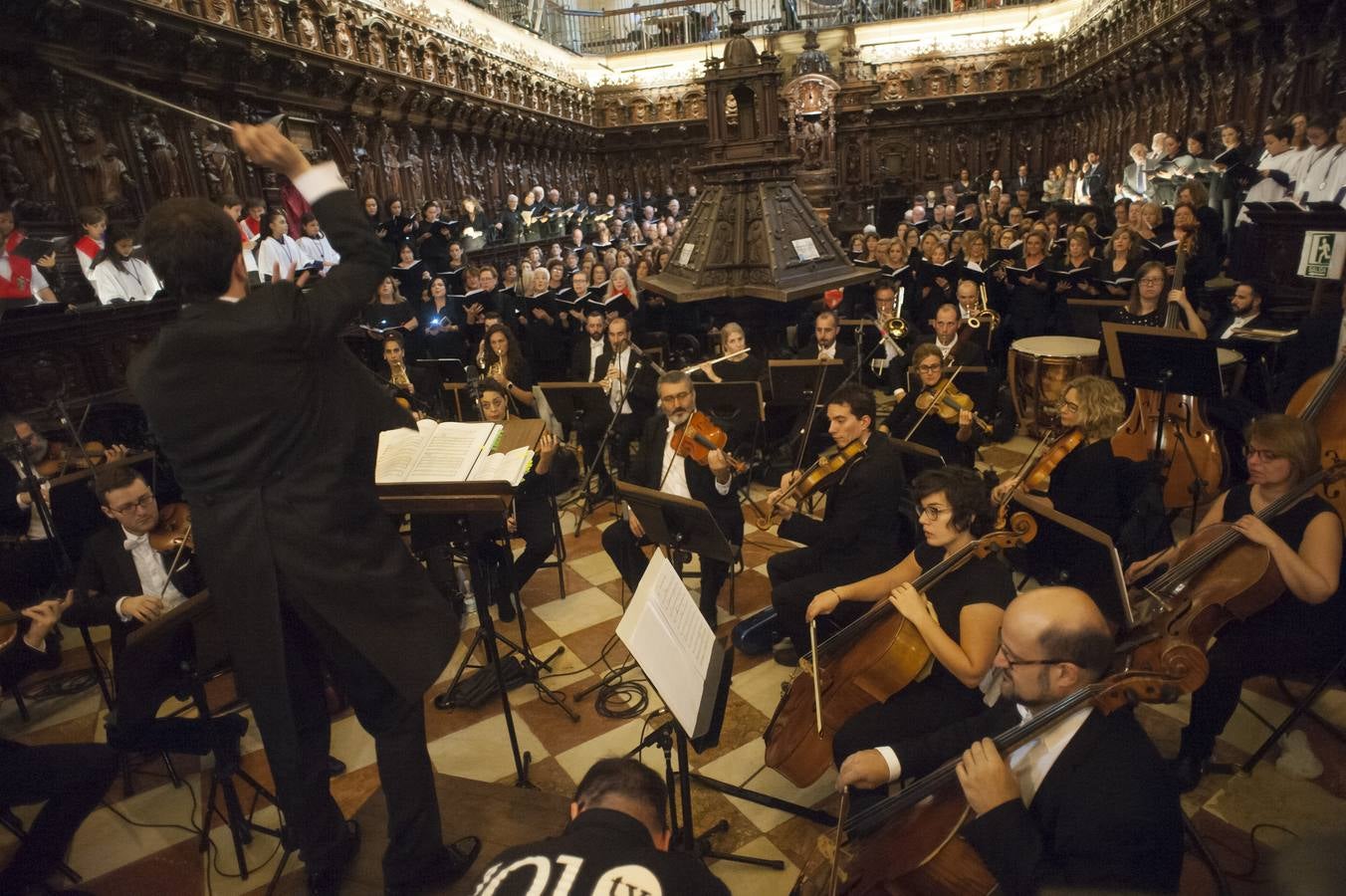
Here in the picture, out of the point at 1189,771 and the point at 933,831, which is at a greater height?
the point at 933,831

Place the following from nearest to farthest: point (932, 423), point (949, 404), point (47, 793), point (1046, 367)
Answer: point (47, 793), point (949, 404), point (932, 423), point (1046, 367)

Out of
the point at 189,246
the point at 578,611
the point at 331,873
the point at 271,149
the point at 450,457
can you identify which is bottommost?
the point at 578,611

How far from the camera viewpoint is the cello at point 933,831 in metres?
1.67

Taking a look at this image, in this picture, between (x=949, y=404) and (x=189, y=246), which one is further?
A: (x=949, y=404)

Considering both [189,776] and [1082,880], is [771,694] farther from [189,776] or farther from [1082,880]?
[189,776]

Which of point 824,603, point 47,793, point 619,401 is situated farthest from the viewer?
point 619,401

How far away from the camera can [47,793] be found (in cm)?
232

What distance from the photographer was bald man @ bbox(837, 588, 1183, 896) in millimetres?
1538

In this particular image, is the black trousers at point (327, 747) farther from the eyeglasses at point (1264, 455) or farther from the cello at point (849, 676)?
the eyeglasses at point (1264, 455)

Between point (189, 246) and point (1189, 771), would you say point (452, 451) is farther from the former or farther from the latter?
point (1189, 771)

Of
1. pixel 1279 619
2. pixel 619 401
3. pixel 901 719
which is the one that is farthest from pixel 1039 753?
pixel 619 401

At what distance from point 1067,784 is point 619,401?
429cm

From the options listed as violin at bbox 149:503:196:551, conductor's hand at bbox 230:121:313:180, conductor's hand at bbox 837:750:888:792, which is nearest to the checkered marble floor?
conductor's hand at bbox 837:750:888:792

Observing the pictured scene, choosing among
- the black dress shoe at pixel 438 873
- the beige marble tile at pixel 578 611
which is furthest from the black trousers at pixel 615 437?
the black dress shoe at pixel 438 873
